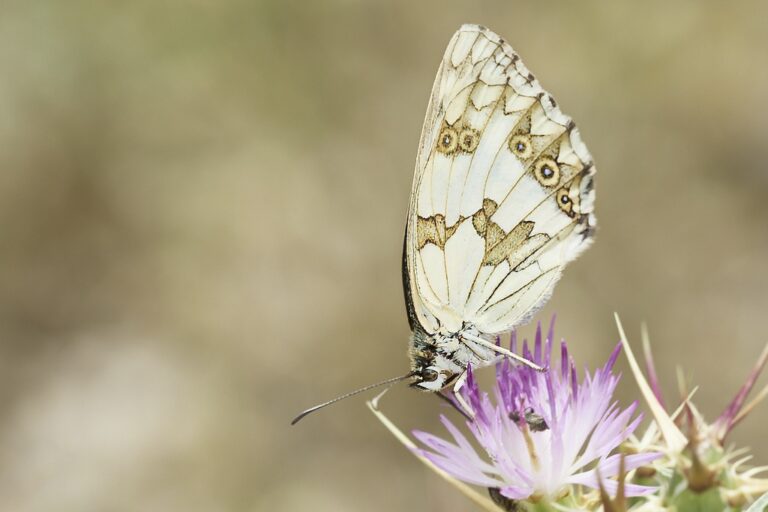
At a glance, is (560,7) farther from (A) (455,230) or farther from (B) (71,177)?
(A) (455,230)

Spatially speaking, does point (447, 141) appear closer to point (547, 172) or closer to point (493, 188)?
point (493, 188)

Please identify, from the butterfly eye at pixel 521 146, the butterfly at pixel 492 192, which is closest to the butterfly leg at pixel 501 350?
the butterfly at pixel 492 192

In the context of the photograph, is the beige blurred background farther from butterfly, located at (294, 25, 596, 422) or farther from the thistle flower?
the thistle flower

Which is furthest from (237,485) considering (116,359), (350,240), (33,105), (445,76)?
(445,76)

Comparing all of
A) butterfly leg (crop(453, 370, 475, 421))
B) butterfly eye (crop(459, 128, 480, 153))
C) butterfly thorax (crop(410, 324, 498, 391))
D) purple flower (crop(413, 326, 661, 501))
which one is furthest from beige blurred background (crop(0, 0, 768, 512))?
purple flower (crop(413, 326, 661, 501))

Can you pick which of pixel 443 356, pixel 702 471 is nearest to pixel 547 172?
pixel 443 356
